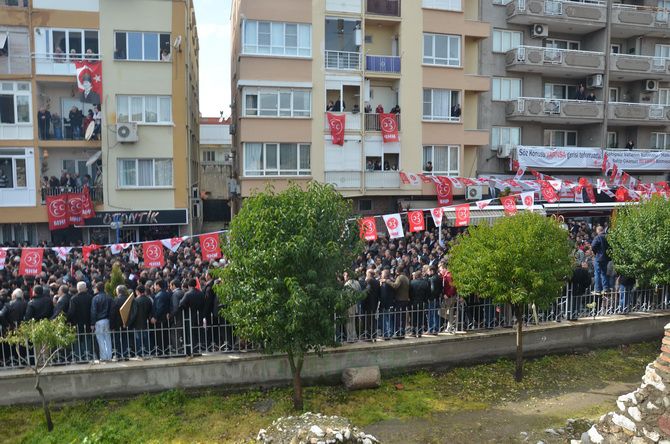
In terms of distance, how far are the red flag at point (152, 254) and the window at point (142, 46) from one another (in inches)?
472

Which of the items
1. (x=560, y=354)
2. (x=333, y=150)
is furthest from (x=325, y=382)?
(x=333, y=150)

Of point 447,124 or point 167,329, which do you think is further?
point 447,124

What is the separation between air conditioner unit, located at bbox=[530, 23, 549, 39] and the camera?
31594 millimetres

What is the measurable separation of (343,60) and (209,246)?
47.1 ft

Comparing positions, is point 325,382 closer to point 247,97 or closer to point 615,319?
point 615,319

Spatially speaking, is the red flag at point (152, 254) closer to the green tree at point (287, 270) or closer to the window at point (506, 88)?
the green tree at point (287, 270)

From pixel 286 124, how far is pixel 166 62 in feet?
20.7

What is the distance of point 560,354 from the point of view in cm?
1499

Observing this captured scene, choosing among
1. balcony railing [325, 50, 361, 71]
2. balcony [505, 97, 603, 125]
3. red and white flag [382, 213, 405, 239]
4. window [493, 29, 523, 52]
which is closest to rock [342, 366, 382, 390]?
red and white flag [382, 213, 405, 239]

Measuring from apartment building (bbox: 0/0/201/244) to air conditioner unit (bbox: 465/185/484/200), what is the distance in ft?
47.0

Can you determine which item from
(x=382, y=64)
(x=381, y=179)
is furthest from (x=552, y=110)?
(x=381, y=179)

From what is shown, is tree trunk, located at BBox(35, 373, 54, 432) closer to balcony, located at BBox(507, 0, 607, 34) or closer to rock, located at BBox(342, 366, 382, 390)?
rock, located at BBox(342, 366, 382, 390)

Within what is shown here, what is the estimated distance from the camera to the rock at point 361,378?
1266 centimetres

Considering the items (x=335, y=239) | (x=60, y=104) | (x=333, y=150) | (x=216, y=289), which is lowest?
(x=216, y=289)
